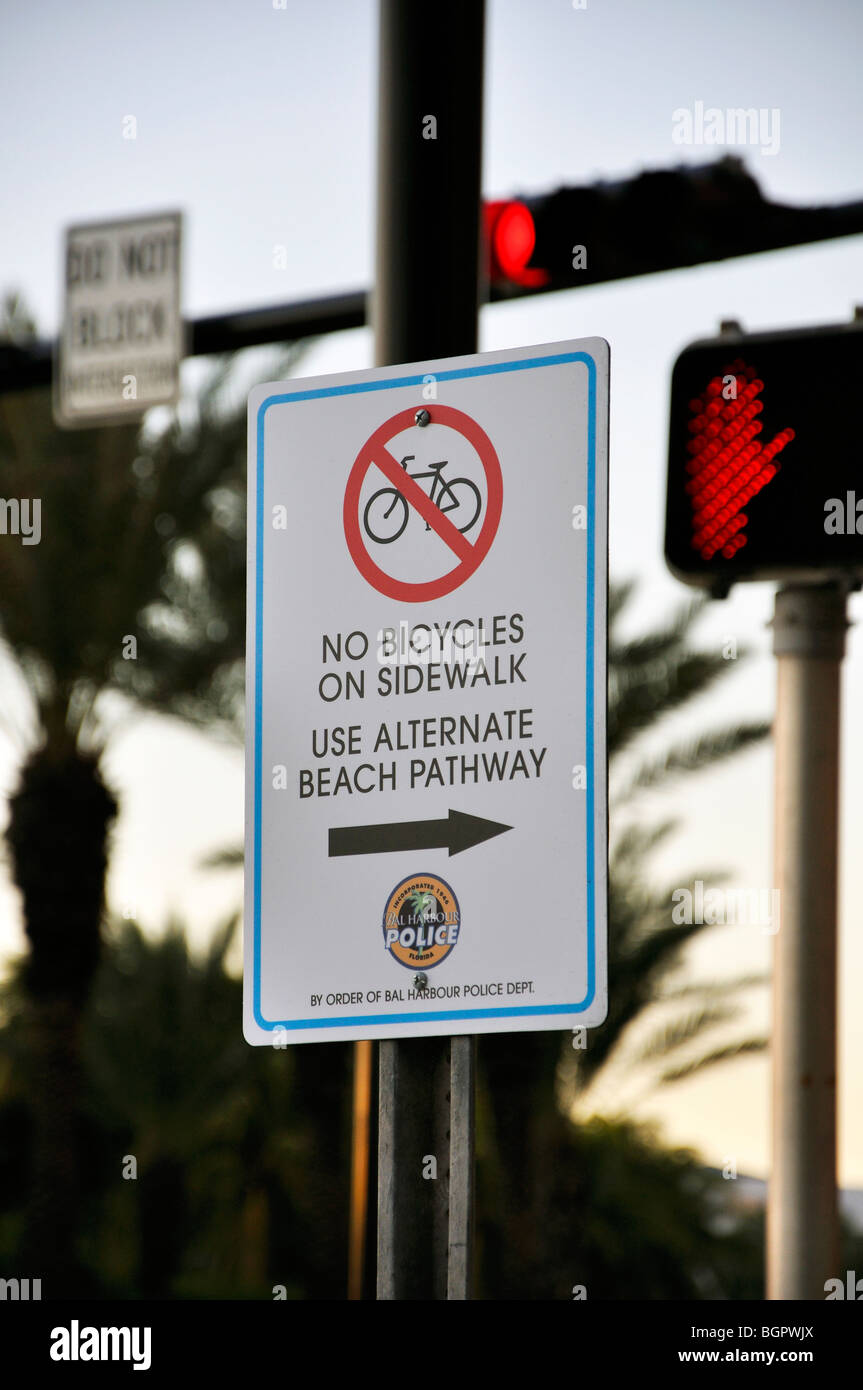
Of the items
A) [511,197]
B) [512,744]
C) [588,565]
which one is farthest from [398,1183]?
[511,197]

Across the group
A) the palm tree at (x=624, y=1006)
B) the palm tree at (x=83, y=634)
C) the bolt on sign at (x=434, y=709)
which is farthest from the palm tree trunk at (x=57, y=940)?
the bolt on sign at (x=434, y=709)

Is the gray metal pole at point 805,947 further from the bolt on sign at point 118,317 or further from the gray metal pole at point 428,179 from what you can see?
the bolt on sign at point 118,317

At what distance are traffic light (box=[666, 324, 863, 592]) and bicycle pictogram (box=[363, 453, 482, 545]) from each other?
1.48 meters

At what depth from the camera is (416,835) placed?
2.95 m

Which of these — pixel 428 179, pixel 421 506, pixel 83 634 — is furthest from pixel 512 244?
pixel 83 634

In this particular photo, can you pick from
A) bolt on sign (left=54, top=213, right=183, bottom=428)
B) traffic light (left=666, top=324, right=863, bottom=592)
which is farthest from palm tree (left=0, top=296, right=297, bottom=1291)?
traffic light (left=666, top=324, right=863, bottom=592)

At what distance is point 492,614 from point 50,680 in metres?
14.4

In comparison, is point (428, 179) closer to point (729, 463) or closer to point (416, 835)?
point (729, 463)

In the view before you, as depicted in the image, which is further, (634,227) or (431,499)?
(634,227)

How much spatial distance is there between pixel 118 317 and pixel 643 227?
240cm

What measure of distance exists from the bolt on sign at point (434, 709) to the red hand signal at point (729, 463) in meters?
1.44

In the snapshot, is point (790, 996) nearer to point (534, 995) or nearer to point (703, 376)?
point (703, 376)

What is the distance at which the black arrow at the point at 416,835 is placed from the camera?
2908mm
